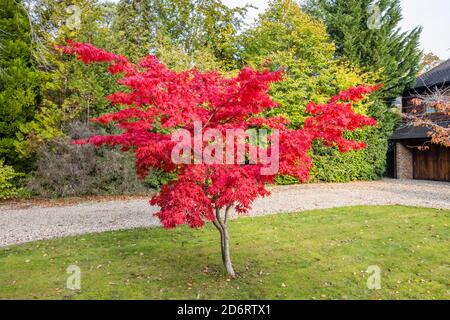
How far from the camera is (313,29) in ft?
66.8

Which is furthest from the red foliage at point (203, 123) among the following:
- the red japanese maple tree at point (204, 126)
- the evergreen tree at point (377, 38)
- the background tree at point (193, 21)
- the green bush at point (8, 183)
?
the evergreen tree at point (377, 38)

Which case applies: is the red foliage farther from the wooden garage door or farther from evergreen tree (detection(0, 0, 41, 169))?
the wooden garage door

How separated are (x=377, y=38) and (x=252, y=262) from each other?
794 inches

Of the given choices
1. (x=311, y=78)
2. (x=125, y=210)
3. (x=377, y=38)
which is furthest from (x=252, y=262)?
(x=377, y=38)

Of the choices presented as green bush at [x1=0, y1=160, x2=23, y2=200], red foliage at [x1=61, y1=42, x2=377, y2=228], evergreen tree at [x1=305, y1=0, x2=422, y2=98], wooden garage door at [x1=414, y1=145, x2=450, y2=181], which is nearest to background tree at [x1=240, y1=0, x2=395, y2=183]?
evergreen tree at [x1=305, y1=0, x2=422, y2=98]

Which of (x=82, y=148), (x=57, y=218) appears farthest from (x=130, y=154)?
(x=57, y=218)

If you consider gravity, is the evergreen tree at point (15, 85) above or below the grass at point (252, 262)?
above

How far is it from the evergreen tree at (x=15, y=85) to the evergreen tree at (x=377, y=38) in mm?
17406

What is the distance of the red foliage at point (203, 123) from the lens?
4.73m

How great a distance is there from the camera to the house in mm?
20078

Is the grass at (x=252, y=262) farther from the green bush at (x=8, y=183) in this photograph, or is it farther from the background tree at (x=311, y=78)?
the background tree at (x=311, y=78)

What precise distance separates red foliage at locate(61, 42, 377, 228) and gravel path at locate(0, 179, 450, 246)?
14.7 feet

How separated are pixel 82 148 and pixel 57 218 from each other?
14.5 feet

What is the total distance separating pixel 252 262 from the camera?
245 inches
